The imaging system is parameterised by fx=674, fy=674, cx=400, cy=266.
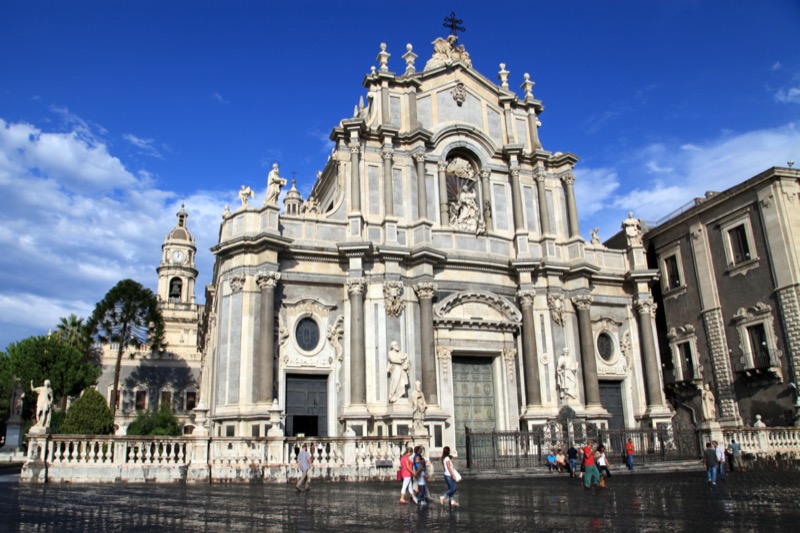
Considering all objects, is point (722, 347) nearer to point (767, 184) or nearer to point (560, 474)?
→ point (767, 184)

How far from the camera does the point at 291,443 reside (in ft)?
62.3

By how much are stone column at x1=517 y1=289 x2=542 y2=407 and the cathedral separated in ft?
0.18

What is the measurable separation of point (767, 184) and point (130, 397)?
1883 inches

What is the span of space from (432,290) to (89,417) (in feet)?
62.1

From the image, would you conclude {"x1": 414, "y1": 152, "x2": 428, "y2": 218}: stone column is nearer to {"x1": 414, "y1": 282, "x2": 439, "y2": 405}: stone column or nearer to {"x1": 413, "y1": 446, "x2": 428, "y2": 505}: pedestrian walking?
{"x1": 414, "y1": 282, "x2": 439, "y2": 405}: stone column

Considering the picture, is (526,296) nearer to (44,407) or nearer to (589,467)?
(589,467)

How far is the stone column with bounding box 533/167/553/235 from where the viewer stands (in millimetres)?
28750

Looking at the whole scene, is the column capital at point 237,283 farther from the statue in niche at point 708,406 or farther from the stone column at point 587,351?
the statue in niche at point 708,406

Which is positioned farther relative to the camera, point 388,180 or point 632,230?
point 632,230

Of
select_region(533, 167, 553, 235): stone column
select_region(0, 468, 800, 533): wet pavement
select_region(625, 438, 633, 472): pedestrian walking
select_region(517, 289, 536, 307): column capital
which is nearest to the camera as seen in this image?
select_region(0, 468, 800, 533): wet pavement

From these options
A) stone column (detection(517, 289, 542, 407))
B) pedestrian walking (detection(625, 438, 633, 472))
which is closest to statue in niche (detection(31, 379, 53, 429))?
stone column (detection(517, 289, 542, 407))

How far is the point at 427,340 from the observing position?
2478 cm

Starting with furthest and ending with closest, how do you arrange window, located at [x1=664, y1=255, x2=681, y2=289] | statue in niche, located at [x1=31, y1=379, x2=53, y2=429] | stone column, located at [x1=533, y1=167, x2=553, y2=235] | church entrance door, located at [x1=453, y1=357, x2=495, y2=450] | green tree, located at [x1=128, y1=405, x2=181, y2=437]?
1. green tree, located at [x1=128, y1=405, x2=181, y2=437]
2. window, located at [x1=664, y1=255, x2=681, y2=289]
3. stone column, located at [x1=533, y1=167, x2=553, y2=235]
4. church entrance door, located at [x1=453, y1=357, x2=495, y2=450]
5. statue in niche, located at [x1=31, y1=379, x2=53, y2=429]

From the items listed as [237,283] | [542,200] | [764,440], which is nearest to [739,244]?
[542,200]
